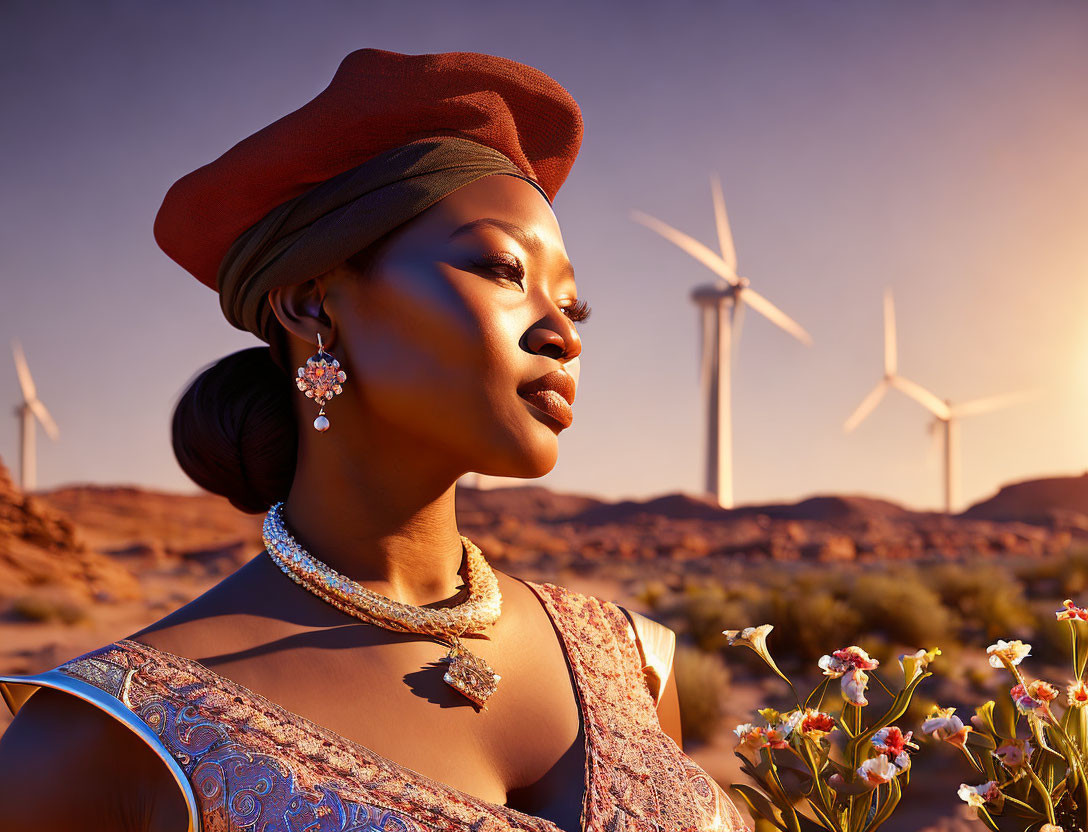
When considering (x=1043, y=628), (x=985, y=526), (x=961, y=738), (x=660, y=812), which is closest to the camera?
(x=961, y=738)

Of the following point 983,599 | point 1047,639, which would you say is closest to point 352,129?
point 1047,639

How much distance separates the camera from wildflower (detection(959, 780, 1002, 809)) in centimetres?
151

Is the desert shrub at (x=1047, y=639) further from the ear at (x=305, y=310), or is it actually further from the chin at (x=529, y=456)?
the ear at (x=305, y=310)

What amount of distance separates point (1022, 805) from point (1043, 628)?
18.4 m

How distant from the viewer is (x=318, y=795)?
1.71 meters

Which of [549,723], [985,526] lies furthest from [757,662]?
[985,526]

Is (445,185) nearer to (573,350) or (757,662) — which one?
(573,350)

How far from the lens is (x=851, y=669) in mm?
1636

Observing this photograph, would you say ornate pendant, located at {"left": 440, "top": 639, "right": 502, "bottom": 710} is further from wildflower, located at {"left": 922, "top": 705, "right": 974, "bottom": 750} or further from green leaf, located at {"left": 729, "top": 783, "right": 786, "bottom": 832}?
wildflower, located at {"left": 922, "top": 705, "right": 974, "bottom": 750}

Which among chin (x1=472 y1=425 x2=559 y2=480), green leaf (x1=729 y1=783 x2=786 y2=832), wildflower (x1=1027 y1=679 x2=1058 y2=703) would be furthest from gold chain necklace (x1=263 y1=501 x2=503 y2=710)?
wildflower (x1=1027 y1=679 x2=1058 y2=703)

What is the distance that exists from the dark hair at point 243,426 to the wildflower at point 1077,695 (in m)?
1.85

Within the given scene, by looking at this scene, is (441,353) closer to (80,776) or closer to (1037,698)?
(80,776)

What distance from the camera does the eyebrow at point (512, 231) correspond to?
6.89 feet

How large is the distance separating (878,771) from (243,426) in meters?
1.80
